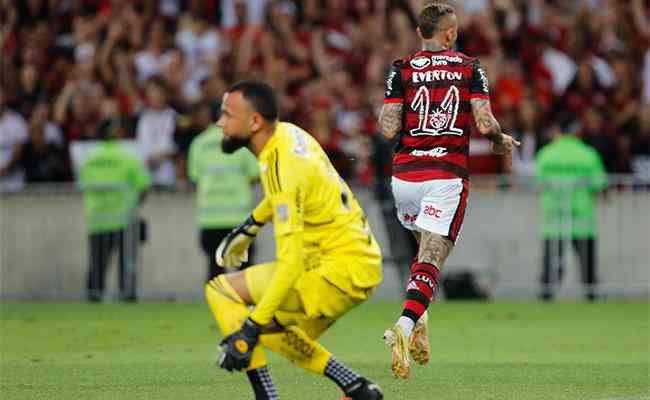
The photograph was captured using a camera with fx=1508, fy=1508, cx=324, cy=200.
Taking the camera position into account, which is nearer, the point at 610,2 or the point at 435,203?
the point at 435,203

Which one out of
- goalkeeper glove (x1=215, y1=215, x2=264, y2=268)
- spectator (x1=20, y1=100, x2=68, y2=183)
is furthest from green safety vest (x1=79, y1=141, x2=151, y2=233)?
goalkeeper glove (x1=215, y1=215, x2=264, y2=268)

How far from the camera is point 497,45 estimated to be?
20766 mm

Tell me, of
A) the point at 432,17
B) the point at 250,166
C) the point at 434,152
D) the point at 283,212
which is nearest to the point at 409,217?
the point at 434,152

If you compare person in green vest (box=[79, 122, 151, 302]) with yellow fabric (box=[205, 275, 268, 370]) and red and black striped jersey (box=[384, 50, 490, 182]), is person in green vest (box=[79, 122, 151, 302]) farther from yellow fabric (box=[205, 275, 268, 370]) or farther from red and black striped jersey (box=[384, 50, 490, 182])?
yellow fabric (box=[205, 275, 268, 370])

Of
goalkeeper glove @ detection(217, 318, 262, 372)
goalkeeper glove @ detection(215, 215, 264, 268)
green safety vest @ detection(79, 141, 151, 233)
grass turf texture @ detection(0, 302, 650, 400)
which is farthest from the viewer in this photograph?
green safety vest @ detection(79, 141, 151, 233)

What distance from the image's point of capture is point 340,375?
7637mm

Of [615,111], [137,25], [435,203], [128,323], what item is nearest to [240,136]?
[435,203]

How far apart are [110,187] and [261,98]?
12.2 m

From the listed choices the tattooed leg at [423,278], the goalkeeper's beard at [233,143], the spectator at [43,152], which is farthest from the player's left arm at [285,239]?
the spectator at [43,152]

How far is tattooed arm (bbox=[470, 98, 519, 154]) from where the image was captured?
33.6ft

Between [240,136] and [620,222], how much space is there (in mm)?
12290

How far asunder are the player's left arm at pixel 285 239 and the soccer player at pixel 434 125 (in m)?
3.01

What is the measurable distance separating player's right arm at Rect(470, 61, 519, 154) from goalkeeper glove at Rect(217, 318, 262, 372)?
3406 millimetres

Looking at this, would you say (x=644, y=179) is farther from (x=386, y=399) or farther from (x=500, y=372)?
(x=386, y=399)
